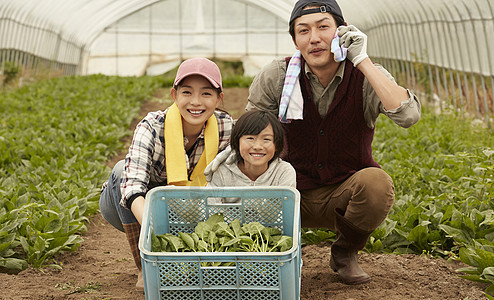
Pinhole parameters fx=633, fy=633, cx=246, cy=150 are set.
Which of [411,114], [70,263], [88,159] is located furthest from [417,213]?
[88,159]

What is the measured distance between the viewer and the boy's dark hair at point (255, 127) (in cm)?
335

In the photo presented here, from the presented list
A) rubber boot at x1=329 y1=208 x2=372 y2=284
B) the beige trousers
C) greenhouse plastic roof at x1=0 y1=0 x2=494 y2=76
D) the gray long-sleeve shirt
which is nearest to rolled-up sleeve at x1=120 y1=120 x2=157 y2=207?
the gray long-sleeve shirt

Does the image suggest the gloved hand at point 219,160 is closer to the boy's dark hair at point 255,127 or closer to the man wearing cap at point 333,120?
the boy's dark hair at point 255,127

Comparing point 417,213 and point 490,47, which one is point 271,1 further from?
point 417,213

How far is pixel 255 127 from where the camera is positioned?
3.35 meters

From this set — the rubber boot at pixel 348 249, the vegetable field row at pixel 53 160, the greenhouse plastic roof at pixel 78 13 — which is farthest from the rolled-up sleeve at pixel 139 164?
the greenhouse plastic roof at pixel 78 13

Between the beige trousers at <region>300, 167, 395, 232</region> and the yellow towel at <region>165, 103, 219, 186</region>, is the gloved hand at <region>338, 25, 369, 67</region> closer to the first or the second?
the beige trousers at <region>300, 167, 395, 232</region>

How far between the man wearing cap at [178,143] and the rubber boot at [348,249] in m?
0.85

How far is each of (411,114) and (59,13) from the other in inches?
746

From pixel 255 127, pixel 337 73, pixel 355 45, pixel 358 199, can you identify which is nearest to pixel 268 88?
pixel 337 73

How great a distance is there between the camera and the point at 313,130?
12.5 feet

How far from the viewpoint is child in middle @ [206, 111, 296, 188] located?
3.35 m

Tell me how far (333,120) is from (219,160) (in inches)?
29.9

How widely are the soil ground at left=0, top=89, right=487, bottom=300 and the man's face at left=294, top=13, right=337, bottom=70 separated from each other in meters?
1.30
